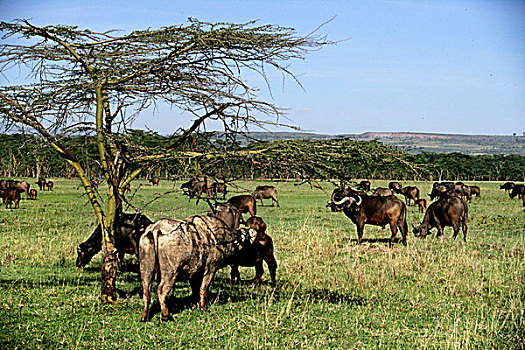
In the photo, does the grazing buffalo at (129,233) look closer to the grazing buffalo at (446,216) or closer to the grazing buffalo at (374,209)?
the grazing buffalo at (374,209)

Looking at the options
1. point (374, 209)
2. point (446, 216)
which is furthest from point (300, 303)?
Answer: point (446, 216)

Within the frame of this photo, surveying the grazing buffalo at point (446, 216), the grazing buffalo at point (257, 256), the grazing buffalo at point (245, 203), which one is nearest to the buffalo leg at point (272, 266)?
the grazing buffalo at point (257, 256)

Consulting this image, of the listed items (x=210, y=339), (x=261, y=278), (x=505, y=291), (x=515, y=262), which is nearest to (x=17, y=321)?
(x=210, y=339)

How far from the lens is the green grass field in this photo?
6.86m

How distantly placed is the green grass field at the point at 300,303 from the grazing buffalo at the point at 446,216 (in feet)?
7.35

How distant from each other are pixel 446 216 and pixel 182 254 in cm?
1242

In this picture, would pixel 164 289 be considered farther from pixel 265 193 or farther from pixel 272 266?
pixel 265 193

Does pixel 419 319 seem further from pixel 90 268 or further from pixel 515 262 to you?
pixel 90 268

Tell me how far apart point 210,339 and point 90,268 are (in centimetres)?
570

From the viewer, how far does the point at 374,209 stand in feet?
53.8

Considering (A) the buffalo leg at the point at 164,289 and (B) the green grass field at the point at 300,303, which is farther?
(A) the buffalo leg at the point at 164,289

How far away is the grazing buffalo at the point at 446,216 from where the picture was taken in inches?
681

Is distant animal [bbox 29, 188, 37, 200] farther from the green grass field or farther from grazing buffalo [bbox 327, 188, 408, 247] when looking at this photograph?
grazing buffalo [bbox 327, 188, 408, 247]

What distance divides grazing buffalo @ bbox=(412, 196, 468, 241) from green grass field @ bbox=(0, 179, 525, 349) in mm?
2239
